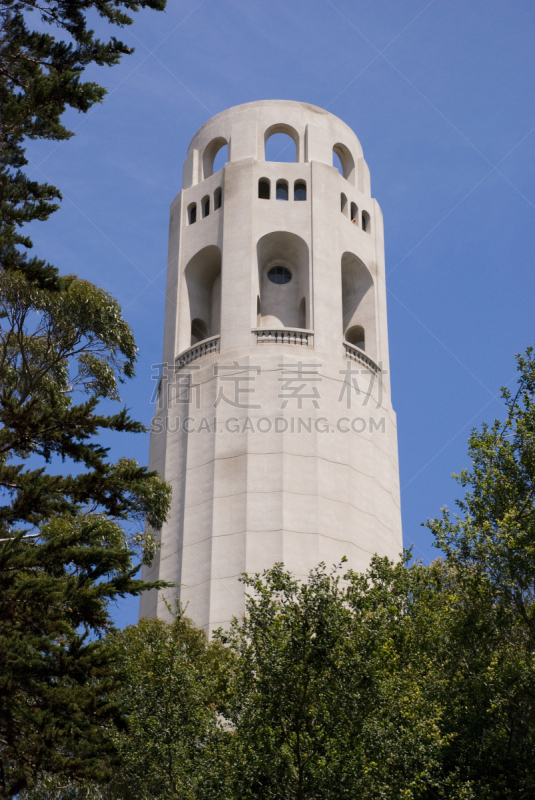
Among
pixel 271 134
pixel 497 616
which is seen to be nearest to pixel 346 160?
pixel 271 134

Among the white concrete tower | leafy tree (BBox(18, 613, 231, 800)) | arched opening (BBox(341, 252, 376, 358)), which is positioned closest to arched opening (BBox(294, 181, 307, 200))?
the white concrete tower

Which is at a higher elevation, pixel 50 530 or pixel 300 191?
pixel 300 191

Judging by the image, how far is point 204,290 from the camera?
49.3 m

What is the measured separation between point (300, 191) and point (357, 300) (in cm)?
541

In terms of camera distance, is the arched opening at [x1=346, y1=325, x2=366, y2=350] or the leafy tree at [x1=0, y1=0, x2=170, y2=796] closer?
the leafy tree at [x1=0, y1=0, x2=170, y2=796]

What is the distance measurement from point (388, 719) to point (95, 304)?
563 inches

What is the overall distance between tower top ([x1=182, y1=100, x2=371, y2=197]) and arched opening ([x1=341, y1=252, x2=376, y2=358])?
178 inches

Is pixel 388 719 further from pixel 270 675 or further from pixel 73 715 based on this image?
pixel 73 715

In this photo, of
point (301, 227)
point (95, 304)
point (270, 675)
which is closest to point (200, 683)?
point (270, 675)

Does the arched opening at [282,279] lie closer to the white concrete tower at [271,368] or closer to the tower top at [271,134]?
the white concrete tower at [271,368]

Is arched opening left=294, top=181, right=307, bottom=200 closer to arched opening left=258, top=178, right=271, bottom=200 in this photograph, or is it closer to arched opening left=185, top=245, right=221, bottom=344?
A: arched opening left=258, top=178, right=271, bottom=200

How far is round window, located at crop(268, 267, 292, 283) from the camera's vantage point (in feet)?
158

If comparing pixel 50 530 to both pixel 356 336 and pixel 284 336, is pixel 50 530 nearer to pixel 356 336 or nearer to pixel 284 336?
pixel 284 336

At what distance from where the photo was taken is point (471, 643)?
26547mm
